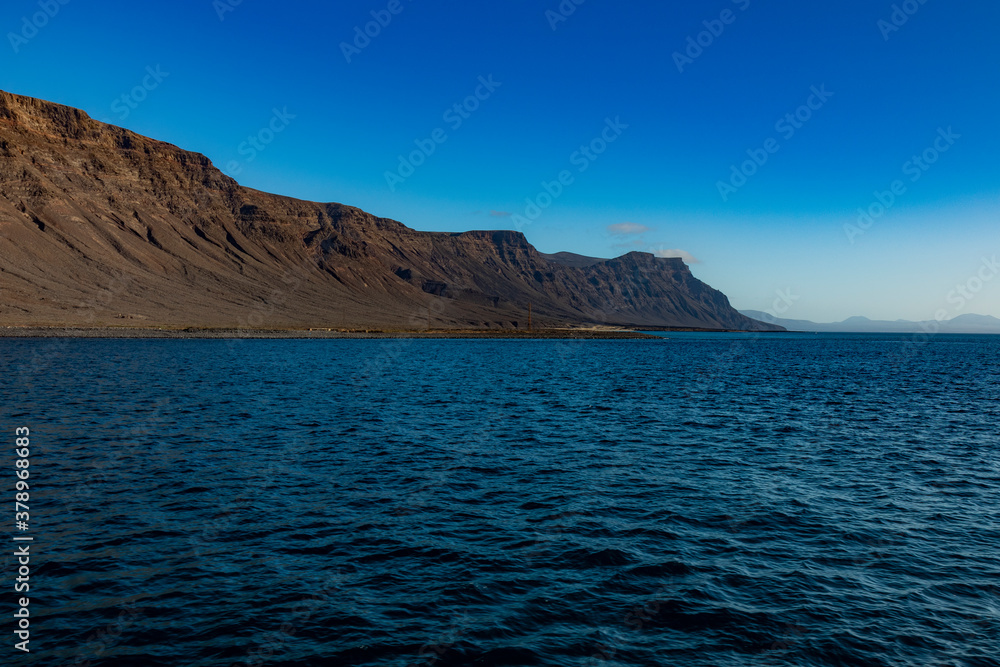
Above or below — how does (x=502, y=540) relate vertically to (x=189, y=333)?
below

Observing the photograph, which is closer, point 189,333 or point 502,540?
point 502,540

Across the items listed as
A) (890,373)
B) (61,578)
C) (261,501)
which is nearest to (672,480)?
(261,501)

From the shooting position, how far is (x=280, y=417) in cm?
3416

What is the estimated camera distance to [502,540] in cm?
1588

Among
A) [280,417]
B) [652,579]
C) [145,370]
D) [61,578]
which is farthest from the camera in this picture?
[145,370]

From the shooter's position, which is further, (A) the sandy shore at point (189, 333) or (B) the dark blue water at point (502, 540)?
(A) the sandy shore at point (189, 333)

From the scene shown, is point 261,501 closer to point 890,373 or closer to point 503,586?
point 503,586

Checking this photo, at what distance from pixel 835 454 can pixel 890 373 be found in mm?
63657

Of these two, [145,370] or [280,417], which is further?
[145,370]

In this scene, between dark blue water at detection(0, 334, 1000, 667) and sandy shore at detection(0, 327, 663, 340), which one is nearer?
dark blue water at detection(0, 334, 1000, 667)

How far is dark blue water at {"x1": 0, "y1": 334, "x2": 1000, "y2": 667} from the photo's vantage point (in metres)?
11.0

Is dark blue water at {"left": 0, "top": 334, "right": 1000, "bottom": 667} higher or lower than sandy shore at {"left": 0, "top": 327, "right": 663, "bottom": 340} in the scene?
lower

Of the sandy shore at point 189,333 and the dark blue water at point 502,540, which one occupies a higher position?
the sandy shore at point 189,333

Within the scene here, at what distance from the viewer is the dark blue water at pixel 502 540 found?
11.0m
